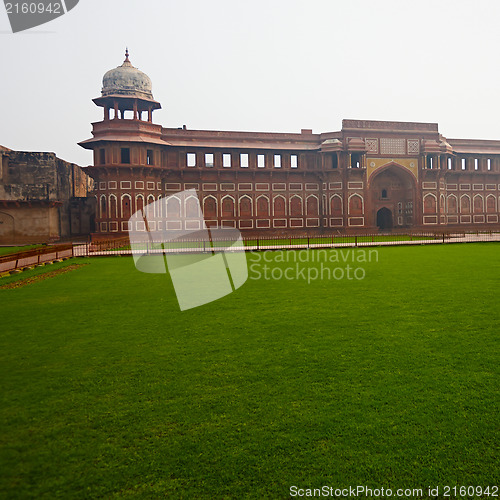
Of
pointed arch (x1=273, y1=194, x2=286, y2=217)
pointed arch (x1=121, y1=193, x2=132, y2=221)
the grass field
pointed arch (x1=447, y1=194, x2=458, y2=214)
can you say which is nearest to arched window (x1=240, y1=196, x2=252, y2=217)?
pointed arch (x1=273, y1=194, x2=286, y2=217)

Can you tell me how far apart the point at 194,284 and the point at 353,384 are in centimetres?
538

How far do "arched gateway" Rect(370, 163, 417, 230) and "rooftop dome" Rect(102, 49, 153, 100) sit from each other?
781 inches

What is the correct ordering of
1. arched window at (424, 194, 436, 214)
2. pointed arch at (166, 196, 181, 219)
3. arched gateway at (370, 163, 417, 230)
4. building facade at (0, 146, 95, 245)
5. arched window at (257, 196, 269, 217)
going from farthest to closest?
arched gateway at (370, 163, 417, 230) → arched window at (424, 194, 436, 214) → arched window at (257, 196, 269, 217) → pointed arch at (166, 196, 181, 219) → building facade at (0, 146, 95, 245)

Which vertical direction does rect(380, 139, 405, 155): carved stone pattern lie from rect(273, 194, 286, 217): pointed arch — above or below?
above

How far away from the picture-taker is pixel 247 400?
9.09 ft

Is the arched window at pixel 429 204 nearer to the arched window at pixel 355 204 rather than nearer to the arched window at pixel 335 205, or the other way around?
the arched window at pixel 355 204

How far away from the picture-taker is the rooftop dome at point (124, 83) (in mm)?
27422

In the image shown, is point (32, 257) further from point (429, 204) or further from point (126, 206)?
point (429, 204)

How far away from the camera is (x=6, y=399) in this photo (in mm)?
2891

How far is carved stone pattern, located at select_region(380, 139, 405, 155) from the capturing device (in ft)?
103

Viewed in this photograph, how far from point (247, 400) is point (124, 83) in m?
29.4

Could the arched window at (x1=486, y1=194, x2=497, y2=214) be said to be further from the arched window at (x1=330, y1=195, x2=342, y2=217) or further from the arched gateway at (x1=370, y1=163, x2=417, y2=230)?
the arched window at (x1=330, y1=195, x2=342, y2=217)

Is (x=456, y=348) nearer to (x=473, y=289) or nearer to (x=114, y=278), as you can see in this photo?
(x=473, y=289)

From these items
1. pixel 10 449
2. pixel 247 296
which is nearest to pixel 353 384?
pixel 10 449
